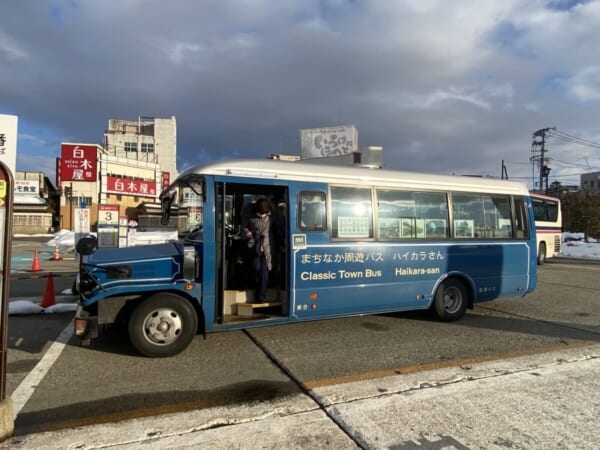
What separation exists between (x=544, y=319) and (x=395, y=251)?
332 centimetres

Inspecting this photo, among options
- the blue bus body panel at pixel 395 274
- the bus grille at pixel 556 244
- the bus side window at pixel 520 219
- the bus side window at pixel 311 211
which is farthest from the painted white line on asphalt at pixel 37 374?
the bus grille at pixel 556 244

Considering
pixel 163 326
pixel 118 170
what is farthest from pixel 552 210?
pixel 118 170

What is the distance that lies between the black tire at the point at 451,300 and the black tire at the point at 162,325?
13.3 feet

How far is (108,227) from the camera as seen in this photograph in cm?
1656

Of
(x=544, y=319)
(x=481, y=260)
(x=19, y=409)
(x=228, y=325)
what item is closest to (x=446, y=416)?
(x=228, y=325)

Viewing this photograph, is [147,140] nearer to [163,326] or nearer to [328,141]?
[328,141]

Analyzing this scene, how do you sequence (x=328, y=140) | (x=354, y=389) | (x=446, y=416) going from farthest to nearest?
(x=328, y=140)
(x=354, y=389)
(x=446, y=416)

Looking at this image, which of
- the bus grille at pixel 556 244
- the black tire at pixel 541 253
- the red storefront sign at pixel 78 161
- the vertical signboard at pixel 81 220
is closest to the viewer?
the vertical signboard at pixel 81 220

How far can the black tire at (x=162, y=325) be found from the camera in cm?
493

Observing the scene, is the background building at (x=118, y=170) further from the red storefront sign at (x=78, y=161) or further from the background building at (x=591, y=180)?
the background building at (x=591, y=180)

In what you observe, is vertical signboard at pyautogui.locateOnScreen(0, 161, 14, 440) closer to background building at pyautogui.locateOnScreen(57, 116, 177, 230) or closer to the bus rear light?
the bus rear light

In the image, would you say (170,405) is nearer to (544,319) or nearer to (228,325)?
Result: (228,325)

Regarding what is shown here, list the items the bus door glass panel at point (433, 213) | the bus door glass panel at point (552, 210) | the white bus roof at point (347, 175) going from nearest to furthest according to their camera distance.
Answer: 1. the white bus roof at point (347, 175)
2. the bus door glass panel at point (433, 213)
3. the bus door glass panel at point (552, 210)

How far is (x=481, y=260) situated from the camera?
723 centimetres
